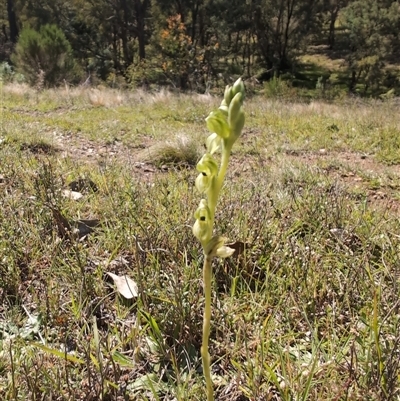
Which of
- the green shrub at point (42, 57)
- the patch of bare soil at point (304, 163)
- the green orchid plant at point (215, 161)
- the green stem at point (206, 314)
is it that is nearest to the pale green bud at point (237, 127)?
the green orchid plant at point (215, 161)

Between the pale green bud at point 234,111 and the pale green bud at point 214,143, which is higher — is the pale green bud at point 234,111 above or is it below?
above

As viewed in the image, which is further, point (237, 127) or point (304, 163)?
point (304, 163)

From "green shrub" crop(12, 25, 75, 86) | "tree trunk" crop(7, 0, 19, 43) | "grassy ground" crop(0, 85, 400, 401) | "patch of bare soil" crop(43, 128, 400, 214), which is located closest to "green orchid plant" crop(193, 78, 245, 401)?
"grassy ground" crop(0, 85, 400, 401)

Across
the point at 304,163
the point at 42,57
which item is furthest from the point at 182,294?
the point at 42,57

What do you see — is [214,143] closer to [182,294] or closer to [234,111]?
[234,111]

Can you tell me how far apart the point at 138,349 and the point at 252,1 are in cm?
3114

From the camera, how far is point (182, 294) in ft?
5.23

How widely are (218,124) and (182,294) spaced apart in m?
1.00

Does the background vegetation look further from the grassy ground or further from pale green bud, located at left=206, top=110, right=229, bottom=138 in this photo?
pale green bud, located at left=206, top=110, right=229, bottom=138

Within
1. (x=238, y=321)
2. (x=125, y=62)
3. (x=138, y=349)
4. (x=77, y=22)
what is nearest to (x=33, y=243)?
(x=138, y=349)

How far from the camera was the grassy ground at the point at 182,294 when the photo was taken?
50.6 inches

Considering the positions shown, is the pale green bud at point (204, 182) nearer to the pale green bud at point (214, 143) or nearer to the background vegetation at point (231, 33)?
the pale green bud at point (214, 143)

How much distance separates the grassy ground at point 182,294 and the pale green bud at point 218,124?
2.59ft

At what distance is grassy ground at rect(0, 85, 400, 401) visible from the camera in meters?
1.28
